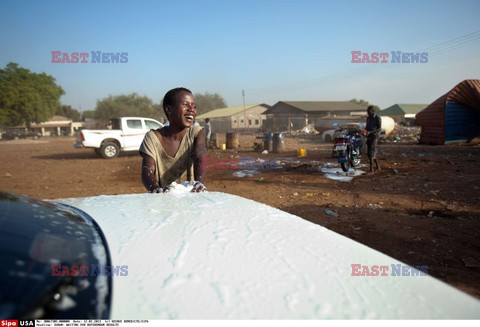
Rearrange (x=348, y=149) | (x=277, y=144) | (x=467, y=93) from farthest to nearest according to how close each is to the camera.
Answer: (x=467, y=93) → (x=277, y=144) → (x=348, y=149)

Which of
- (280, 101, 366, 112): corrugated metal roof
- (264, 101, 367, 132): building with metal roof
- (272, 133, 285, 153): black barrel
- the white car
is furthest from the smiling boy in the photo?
(280, 101, 366, 112): corrugated metal roof

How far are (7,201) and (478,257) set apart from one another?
4203 millimetres

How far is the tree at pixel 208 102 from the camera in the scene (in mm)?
88425

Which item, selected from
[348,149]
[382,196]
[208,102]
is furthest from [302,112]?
[208,102]

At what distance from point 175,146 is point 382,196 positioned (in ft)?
15.1

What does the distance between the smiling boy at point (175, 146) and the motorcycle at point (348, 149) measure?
6121 millimetres

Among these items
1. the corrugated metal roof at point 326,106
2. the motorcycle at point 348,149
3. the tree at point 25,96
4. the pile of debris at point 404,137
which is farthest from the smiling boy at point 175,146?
the tree at point 25,96

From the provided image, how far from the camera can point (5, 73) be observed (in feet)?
131

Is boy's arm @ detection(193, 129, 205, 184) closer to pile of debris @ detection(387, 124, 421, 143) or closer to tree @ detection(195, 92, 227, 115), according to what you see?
pile of debris @ detection(387, 124, 421, 143)

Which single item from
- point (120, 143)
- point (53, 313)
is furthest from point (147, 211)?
point (120, 143)

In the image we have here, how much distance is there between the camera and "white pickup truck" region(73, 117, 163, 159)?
42.2 ft

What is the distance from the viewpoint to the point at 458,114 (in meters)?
14.5

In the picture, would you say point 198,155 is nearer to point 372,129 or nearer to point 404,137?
point 372,129

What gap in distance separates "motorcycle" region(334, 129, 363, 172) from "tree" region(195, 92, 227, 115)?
268 ft
